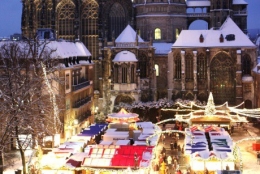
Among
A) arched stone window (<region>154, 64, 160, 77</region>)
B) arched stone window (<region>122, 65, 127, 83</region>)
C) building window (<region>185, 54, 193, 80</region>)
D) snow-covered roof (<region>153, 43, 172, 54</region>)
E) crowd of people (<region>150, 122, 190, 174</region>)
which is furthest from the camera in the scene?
snow-covered roof (<region>153, 43, 172, 54</region>)

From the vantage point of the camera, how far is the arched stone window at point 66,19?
73312mm

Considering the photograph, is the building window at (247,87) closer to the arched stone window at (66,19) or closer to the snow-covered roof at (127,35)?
the snow-covered roof at (127,35)

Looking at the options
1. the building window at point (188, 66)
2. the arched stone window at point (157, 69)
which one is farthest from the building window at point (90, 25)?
the building window at point (188, 66)

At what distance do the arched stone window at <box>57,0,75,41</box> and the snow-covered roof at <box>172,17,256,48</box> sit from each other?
16.5m

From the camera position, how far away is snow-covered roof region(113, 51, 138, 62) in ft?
218

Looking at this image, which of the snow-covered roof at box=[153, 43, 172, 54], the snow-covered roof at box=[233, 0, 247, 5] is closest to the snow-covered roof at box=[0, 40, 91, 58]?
the snow-covered roof at box=[153, 43, 172, 54]

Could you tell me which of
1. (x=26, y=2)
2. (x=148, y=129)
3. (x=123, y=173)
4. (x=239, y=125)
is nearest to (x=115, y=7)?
(x=26, y=2)

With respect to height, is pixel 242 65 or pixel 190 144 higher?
pixel 242 65

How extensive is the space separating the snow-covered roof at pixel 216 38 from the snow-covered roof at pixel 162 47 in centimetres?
390

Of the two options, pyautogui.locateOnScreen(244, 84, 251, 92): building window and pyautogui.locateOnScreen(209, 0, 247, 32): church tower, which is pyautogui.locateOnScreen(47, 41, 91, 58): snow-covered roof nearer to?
pyautogui.locateOnScreen(209, 0, 247, 32): church tower

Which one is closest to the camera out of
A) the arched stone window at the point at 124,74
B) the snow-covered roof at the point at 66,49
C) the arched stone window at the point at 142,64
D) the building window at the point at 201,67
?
the snow-covered roof at the point at 66,49

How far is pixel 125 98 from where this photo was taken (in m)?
67.5

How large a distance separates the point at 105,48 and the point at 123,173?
1584 inches

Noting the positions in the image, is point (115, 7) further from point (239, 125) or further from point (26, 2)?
point (239, 125)
